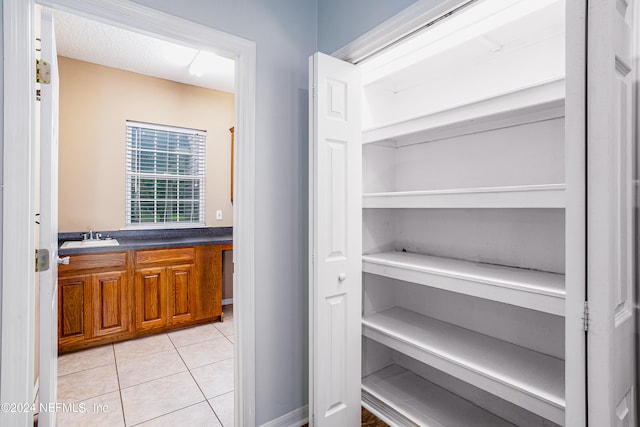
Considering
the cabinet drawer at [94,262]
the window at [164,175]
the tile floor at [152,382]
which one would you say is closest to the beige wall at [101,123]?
the window at [164,175]

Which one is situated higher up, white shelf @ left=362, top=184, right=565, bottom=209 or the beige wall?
the beige wall

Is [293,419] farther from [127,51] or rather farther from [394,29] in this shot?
[127,51]

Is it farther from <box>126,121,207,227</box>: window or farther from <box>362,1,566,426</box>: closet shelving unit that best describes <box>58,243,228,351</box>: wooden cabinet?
<box>362,1,566,426</box>: closet shelving unit

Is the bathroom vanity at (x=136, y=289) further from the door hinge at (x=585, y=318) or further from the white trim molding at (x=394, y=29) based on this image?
the door hinge at (x=585, y=318)

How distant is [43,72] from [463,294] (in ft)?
7.61

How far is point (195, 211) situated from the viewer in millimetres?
4098

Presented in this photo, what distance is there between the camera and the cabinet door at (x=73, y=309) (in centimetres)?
276

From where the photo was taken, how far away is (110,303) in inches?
118

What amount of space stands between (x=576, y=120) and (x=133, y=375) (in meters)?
3.09

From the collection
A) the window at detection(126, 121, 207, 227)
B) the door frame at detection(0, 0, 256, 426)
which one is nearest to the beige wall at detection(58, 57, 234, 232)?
the window at detection(126, 121, 207, 227)

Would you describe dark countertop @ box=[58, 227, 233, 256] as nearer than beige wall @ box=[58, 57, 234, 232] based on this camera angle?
Yes

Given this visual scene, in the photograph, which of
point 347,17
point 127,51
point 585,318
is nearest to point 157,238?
point 127,51

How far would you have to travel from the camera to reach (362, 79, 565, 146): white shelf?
127cm

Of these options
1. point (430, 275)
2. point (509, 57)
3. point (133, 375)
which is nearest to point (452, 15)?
point (509, 57)
